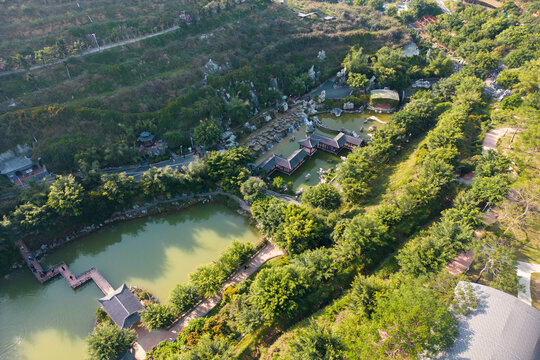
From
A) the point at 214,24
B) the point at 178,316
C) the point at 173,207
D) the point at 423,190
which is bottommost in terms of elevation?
the point at 178,316

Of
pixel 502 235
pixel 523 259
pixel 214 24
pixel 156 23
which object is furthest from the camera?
pixel 214 24

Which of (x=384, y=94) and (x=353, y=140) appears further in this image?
(x=384, y=94)

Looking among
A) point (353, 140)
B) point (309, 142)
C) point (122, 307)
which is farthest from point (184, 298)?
point (353, 140)

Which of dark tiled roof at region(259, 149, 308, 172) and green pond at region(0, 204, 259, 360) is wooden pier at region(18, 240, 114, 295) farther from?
dark tiled roof at region(259, 149, 308, 172)

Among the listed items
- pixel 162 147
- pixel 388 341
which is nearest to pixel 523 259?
pixel 388 341

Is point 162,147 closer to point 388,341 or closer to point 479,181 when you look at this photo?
point 388,341

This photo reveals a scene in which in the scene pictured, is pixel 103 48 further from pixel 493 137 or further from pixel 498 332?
pixel 493 137

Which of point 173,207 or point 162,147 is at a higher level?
point 162,147
